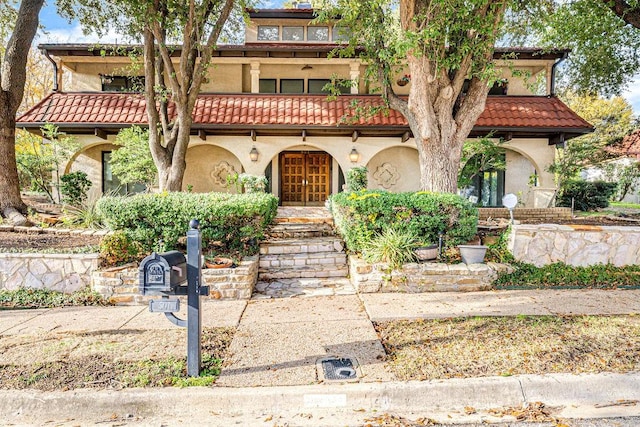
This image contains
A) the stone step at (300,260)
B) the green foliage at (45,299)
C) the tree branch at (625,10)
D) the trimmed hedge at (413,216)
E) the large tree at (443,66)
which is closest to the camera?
the green foliage at (45,299)

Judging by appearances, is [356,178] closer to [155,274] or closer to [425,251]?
[425,251]

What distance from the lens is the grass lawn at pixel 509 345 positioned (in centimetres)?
332

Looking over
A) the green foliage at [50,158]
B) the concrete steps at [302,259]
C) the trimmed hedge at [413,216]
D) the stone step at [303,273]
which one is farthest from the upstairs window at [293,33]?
the stone step at [303,273]

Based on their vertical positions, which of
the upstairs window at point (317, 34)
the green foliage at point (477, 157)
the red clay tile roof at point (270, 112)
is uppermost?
the upstairs window at point (317, 34)

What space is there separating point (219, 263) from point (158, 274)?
285cm

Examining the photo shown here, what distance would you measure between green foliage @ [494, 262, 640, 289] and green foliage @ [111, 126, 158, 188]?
10097 millimetres

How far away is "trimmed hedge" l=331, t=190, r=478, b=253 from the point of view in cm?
642

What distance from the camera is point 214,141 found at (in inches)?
516

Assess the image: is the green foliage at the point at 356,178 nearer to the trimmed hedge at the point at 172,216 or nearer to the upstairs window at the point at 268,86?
the upstairs window at the point at 268,86

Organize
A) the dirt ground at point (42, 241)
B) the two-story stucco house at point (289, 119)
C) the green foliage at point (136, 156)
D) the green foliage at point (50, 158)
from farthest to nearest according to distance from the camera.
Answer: the two-story stucco house at point (289, 119) → the green foliage at point (50, 158) → the green foliage at point (136, 156) → the dirt ground at point (42, 241)

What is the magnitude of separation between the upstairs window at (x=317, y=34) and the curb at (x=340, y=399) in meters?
15.5

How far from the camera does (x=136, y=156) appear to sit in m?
11.5

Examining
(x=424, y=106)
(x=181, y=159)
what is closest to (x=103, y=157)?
(x=181, y=159)

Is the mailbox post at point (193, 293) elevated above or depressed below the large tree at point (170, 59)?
below
